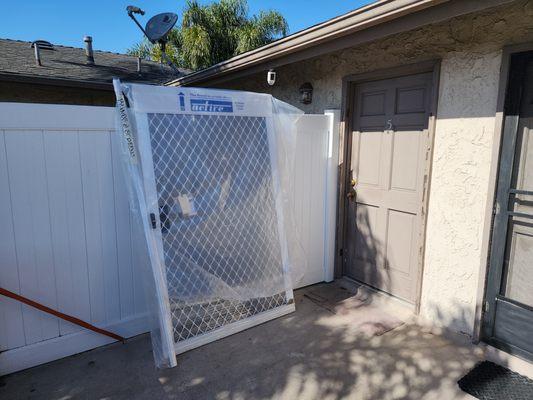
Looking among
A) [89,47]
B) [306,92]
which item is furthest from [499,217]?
[89,47]

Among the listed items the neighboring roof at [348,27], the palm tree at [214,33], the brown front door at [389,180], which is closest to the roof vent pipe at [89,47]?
the neighboring roof at [348,27]

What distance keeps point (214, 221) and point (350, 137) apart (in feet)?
5.94

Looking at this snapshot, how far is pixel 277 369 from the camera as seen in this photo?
8.20 ft

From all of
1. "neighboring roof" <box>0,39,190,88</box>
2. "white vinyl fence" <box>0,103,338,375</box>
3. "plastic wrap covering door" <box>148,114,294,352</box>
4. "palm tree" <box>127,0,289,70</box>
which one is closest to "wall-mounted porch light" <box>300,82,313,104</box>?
"plastic wrap covering door" <box>148,114,294,352</box>

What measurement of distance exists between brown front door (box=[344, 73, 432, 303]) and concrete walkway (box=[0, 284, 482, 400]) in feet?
2.19

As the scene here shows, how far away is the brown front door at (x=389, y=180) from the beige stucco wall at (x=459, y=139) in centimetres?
17

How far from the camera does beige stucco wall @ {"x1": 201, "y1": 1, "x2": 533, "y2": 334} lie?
244 centimetres

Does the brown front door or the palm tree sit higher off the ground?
the palm tree

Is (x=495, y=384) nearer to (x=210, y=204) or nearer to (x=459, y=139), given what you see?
(x=459, y=139)

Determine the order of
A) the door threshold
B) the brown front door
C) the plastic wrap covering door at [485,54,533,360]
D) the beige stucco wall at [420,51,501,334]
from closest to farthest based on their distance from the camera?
1. the plastic wrap covering door at [485,54,533,360]
2. the beige stucco wall at [420,51,501,334]
3. the brown front door
4. the door threshold

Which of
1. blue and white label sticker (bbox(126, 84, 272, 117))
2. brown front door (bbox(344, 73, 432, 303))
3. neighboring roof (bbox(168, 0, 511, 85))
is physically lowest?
brown front door (bbox(344, 73, 432, 303))

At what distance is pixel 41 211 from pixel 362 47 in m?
3.07

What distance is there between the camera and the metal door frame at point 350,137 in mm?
2863

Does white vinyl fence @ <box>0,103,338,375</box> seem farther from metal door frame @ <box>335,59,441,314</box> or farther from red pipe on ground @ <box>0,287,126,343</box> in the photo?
metal door frame @ <box>335,59,441,314</box>
